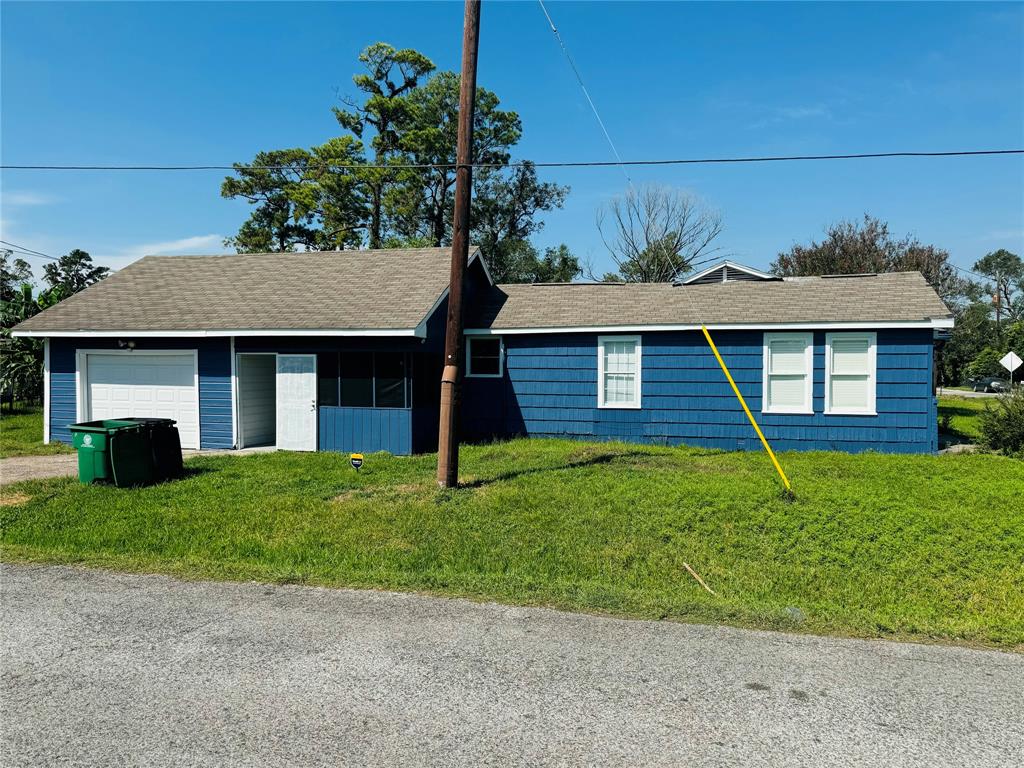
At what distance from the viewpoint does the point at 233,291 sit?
17.2 meters

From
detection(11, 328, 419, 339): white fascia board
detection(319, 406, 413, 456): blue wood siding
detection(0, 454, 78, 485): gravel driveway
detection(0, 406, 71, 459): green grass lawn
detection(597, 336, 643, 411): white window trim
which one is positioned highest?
detection(11, 328, 419, 339): white fascia board

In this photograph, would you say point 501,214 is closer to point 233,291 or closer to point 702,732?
point 233,291

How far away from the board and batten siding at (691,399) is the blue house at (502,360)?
0.03m

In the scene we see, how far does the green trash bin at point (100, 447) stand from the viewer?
10352 millimetres

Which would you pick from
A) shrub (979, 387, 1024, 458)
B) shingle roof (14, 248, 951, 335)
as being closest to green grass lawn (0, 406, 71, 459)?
shingle roof (14, 248, 951, 335)

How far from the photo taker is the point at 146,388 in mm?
16109

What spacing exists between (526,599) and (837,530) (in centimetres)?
389

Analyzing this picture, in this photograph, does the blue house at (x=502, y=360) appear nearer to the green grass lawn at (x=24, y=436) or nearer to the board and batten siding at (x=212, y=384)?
the board and batten siding at (x=212, y=384)

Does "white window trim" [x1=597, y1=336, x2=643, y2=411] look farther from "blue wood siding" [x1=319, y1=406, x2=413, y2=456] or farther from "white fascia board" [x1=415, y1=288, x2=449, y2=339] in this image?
"blue wood siding" [x1=319, y1=406, x2=413, y2=456]

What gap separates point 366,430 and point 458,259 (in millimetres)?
5671

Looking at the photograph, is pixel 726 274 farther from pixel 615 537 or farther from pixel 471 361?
pixel 615 537

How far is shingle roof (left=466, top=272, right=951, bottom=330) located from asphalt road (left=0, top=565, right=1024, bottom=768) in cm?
1025

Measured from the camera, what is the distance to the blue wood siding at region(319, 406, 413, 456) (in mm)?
14227

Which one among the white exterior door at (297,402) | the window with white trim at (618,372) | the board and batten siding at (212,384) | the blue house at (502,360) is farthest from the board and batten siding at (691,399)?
the board and batten siding at (212,384)
